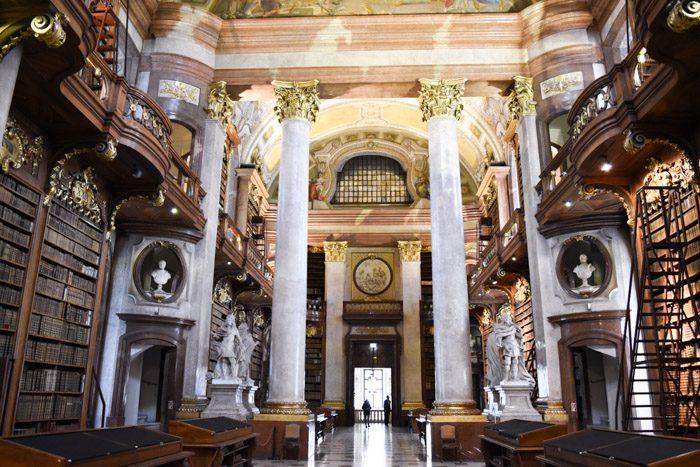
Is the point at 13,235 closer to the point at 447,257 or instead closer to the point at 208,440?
the point at 208,440

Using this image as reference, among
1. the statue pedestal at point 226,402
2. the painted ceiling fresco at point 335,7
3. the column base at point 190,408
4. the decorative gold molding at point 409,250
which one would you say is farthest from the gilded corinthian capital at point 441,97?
the decorative gold molding at point 409,250

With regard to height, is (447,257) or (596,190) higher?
(596,190)

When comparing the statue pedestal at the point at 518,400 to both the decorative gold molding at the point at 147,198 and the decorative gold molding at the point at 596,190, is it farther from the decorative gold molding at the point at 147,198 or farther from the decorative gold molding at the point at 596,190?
the decorative gold molding at the point at 147,198

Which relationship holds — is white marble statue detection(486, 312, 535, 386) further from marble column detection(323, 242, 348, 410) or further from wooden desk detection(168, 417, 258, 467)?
marble column detection(323, 242, 348, 410)

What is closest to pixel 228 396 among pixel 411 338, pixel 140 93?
pixel 140 93

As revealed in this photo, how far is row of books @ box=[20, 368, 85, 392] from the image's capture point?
721 centimetres

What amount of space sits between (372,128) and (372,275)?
18.5ft

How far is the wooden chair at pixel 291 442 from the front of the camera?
9.75 meters

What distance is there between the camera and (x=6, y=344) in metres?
6.75

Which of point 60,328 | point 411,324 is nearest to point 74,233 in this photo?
point 60,328

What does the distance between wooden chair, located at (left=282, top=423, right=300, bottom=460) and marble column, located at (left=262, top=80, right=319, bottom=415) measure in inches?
16.9

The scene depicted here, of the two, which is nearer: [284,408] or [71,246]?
[71,246]

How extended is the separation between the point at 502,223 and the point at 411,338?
6.20m

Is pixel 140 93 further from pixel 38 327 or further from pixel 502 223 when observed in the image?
pixel 502 223
